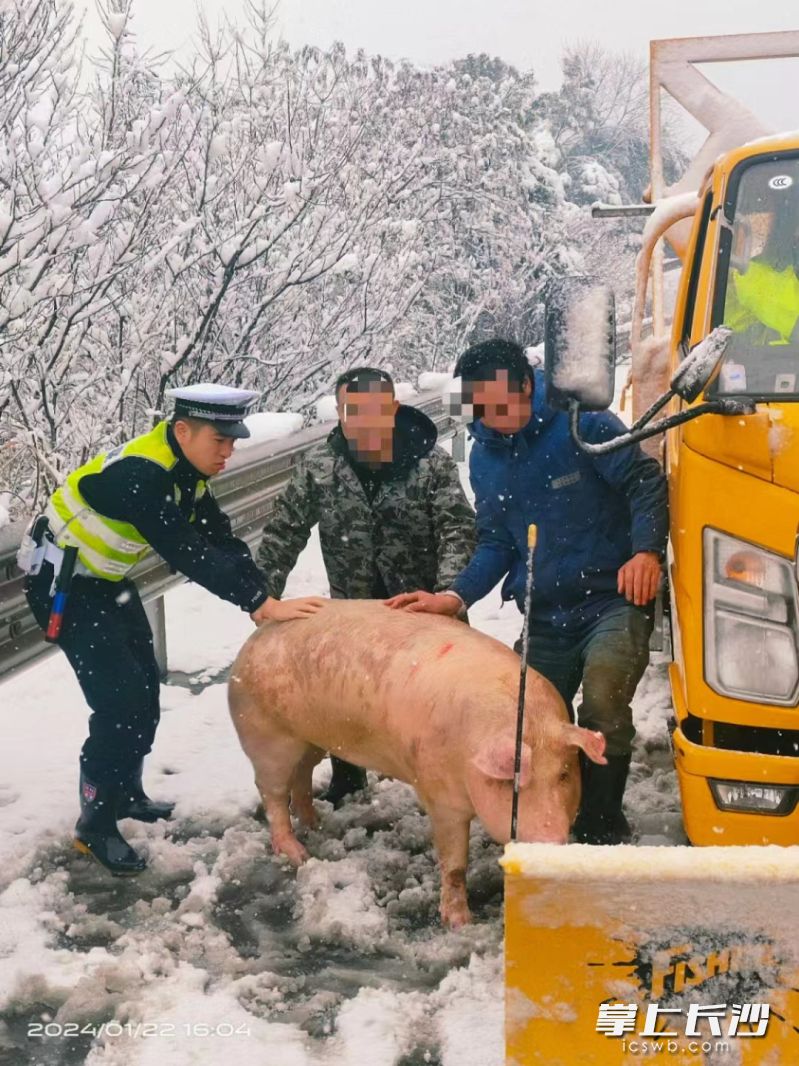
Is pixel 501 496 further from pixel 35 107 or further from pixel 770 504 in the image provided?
pixel 35 107

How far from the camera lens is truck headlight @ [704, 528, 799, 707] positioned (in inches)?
111

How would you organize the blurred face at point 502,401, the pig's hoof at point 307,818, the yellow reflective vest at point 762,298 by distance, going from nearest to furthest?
the yellow reflective vest at point 762,298 → the blurred face at point 502,401 → the pig's hoof at point 307,818

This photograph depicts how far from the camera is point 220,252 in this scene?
1017cm

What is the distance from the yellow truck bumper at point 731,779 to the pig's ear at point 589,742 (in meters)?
0.25

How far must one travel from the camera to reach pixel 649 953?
2322mm

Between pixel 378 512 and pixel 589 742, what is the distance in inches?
63.2

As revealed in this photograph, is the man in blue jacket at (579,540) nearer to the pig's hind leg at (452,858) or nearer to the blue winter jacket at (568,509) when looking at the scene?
the blue winter jacket at (568,509)

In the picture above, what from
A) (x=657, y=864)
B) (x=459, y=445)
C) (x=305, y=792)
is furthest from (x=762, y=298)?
(x=459, y=445)

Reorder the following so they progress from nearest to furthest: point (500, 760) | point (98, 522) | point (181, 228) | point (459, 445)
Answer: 1. point (500, 760)
2. point (98, 522)
3. point (181, 228)
4. point (459, 445)

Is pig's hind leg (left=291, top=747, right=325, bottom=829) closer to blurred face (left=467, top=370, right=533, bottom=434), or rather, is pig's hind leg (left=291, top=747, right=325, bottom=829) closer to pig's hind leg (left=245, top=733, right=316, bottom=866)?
pig's hind leg (left=245, top=733, right=316, bottom=866)

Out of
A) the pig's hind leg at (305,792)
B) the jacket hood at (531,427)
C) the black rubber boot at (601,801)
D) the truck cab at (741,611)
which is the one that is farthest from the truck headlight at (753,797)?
the pig's hind leg at (305,792)

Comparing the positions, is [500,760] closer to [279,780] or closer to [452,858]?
[452,858]

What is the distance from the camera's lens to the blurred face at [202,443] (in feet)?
13.3

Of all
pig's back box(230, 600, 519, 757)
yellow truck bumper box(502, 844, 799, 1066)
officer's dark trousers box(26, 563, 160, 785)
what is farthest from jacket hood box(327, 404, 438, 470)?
yellow truck bumper box(502, 844, 799, 1066)
